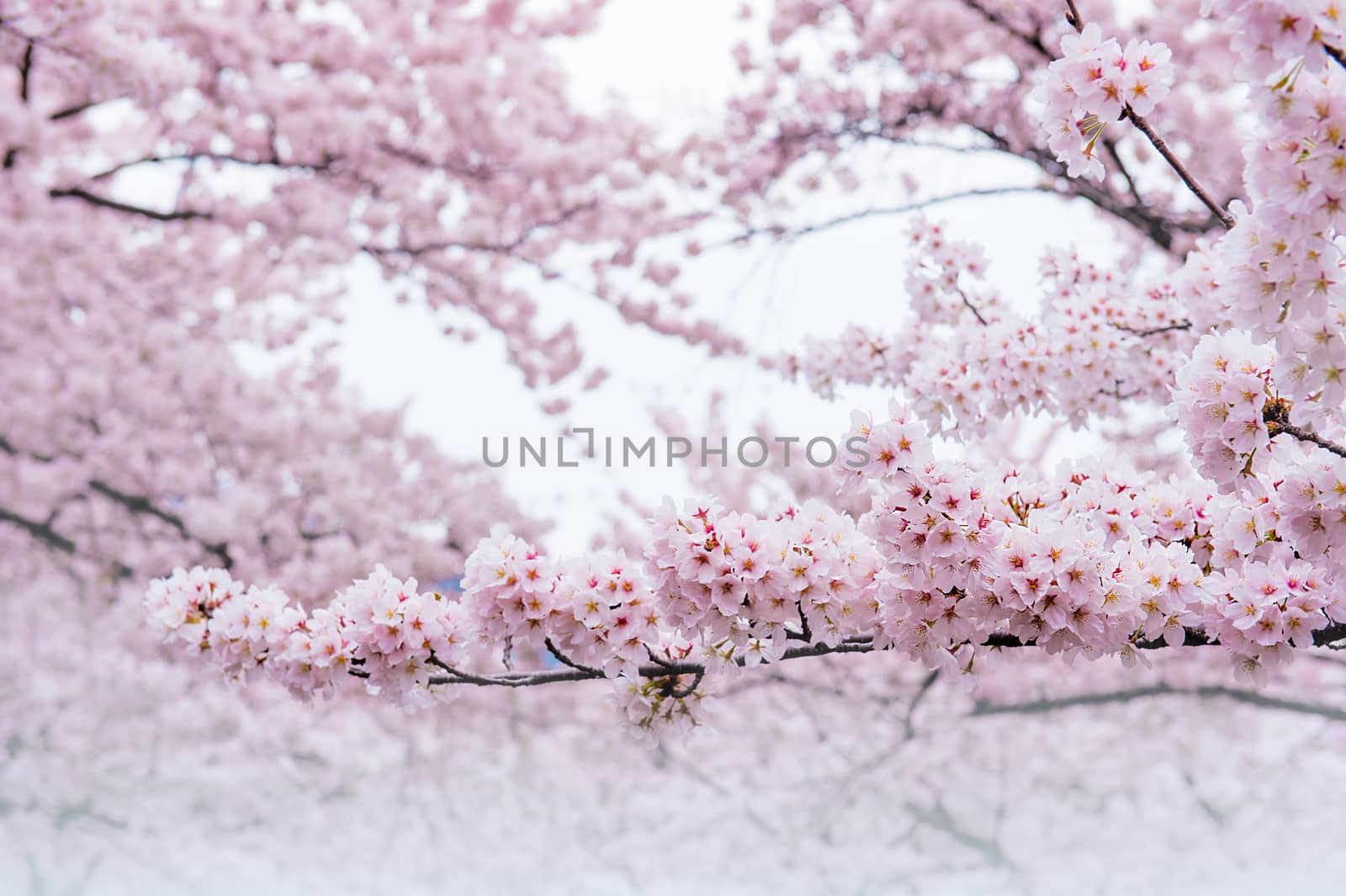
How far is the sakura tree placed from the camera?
1952 millimetres

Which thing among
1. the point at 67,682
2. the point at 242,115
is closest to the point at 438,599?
the point at 242,115

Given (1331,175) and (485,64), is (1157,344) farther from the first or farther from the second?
(485,64)

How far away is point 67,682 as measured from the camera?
30.8 feet

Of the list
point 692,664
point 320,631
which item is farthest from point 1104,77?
point 320,631

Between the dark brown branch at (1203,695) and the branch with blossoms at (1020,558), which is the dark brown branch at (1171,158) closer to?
the branch with blossoms at (1020,558)

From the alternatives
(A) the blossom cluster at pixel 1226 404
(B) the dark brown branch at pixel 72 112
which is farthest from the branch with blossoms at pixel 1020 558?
(B) the dark brown branch at pixel 72 112

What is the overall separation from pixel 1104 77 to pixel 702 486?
8302 mm

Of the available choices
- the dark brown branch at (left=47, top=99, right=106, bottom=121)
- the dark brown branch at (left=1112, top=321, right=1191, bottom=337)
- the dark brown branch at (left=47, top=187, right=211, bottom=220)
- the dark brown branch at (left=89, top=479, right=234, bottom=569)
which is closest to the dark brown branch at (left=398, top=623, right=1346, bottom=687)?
the dark brown branch at (left=1112, top=321, right=1191, bottom=337)

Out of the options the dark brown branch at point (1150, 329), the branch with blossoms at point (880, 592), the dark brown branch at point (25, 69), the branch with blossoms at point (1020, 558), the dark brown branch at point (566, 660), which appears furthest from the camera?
the dark brown branch at point (25, 69)

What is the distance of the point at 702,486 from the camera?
10117 millimetres

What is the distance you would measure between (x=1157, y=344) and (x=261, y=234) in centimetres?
694

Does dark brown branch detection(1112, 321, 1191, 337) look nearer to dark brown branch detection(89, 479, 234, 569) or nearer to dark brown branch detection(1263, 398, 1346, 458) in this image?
dark brown branch detection(1263, 398, 1346, 458)

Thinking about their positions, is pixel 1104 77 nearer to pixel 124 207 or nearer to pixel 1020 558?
pixel 1020 558

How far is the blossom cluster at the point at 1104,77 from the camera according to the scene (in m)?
1.92
